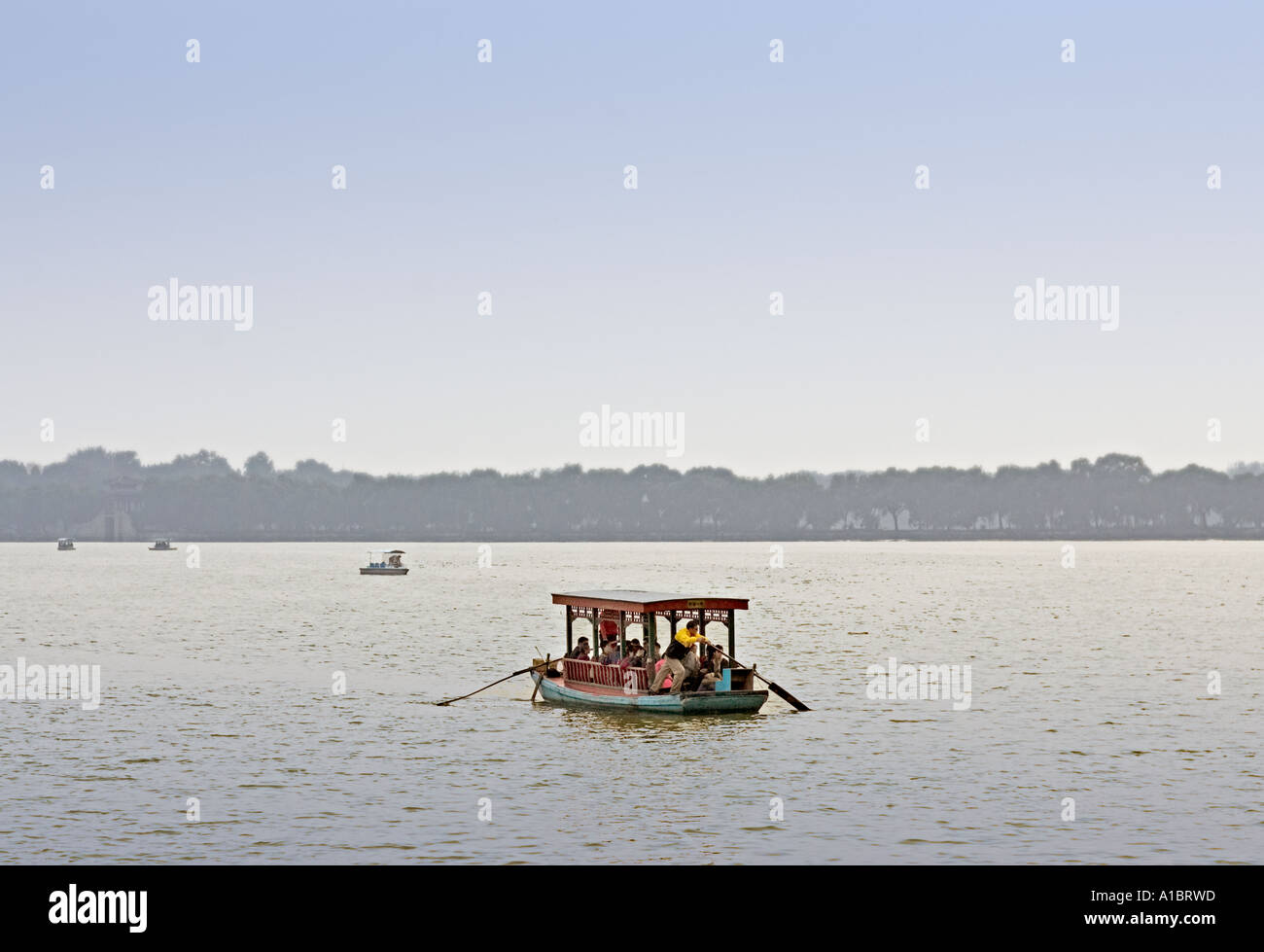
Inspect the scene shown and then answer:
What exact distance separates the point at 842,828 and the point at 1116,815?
5.94m

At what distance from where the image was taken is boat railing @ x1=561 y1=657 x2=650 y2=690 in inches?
1651

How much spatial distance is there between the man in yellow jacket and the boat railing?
501mm

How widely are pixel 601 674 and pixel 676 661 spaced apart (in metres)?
3.39

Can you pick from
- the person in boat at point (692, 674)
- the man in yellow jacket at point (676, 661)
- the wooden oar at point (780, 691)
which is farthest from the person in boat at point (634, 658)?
the wooden oar at point (780, 691)

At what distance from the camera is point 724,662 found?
41719 mm

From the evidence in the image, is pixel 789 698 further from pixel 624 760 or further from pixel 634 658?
pixel 624 760

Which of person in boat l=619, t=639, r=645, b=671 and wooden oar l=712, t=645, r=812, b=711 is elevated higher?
person in boat l=619, t=639, r=645, b=671

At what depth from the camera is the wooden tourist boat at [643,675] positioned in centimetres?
4100

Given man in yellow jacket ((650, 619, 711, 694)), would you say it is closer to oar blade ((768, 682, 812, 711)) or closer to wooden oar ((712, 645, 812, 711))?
wooden oar ((712, 645, 812, 711))

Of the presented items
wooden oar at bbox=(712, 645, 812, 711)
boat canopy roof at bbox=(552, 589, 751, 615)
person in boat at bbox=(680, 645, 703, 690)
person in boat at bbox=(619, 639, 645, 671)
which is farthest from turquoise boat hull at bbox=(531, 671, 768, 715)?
boat canopy roof at bbox=(552, 589, 751, 615)

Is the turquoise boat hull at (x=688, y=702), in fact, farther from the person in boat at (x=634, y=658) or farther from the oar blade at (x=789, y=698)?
the person in boat at (x=634, y=658)
